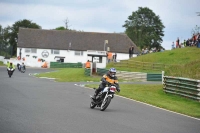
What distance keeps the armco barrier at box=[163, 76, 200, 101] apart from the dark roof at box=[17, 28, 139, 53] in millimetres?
73601

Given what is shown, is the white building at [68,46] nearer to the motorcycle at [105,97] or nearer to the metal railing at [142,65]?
the metal railing at [142,65]

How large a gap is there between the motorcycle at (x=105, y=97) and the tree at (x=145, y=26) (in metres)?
97.8

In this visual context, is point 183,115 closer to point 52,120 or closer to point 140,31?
point 52,120

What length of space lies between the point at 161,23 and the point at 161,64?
64765mm

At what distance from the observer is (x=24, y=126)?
475 inches

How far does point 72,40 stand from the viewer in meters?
107

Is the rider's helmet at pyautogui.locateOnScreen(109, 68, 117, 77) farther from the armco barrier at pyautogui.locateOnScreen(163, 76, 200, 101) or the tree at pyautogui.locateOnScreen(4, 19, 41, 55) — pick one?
the tree at pyautogui.locateOnScreen(4, 19, 41, 55)

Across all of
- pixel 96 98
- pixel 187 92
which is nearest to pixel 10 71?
pixel 187 92

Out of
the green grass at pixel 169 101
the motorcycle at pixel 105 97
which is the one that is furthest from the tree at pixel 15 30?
the motorcycle at pixel 105 97

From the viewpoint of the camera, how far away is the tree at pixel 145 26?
116750 millimetres

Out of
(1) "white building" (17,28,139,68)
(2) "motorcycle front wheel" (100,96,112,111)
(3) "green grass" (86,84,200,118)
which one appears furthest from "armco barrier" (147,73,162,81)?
(1) "white building" (17,28,139,68)

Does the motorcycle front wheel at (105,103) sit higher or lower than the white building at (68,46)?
lower

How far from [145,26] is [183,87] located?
9094 centimetres

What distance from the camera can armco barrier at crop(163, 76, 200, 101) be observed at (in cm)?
2592
